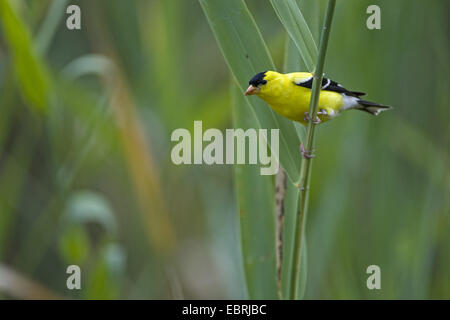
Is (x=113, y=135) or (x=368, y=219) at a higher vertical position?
(x=113, y=135)

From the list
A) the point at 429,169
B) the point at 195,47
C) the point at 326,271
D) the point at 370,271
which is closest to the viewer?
the point at 370,271

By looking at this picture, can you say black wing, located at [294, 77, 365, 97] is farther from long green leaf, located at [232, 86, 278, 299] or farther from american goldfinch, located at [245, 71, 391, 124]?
long green leaf, located at [232, 86, 278, 299]

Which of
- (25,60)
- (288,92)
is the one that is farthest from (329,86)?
(25,60)

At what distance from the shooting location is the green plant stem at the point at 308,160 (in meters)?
0.69

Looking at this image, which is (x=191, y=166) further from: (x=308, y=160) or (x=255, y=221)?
(x=308, y=160)

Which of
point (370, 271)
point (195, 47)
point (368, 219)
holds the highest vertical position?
point (195, 47)

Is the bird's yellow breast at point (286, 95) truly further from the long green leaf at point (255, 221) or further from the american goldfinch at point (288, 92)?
the long green leaf at point (255, 221)

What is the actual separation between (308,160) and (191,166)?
1.42 metres

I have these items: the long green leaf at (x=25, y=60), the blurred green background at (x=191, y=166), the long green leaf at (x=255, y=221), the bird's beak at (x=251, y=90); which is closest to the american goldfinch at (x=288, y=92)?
the bird's beak at (x=251, y=90)

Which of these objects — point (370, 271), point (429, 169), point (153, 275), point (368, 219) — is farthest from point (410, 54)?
point (153, 275)

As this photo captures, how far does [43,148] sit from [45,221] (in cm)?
67

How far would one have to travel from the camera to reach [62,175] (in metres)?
1.65
